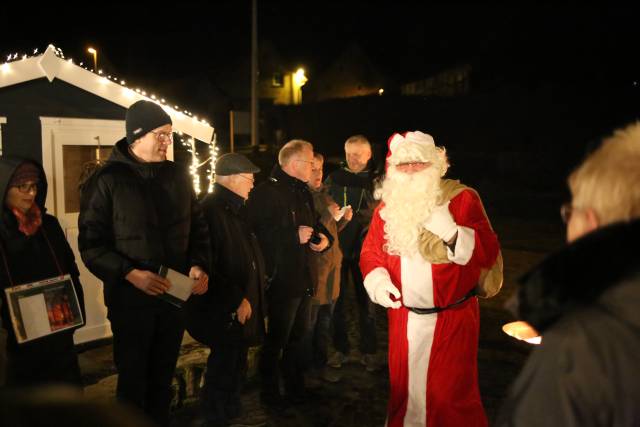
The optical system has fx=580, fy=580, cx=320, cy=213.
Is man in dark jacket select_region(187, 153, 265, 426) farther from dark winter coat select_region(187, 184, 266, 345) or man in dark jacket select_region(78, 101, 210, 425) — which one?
man in dark jacket select_region(78, 101, 210, 425)

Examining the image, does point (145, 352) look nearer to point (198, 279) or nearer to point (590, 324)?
point (198, 279)

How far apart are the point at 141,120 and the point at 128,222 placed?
0.66m

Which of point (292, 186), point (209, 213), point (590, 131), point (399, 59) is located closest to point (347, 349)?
point (292, 186)

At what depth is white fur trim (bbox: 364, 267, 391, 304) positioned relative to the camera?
3654 millimetres

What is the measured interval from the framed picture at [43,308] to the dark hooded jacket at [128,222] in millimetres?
192

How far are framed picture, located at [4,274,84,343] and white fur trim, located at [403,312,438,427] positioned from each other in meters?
2.04

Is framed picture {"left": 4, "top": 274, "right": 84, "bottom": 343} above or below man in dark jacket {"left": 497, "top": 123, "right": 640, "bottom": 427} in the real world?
below

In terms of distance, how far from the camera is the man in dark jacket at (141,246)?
3459 millimetres

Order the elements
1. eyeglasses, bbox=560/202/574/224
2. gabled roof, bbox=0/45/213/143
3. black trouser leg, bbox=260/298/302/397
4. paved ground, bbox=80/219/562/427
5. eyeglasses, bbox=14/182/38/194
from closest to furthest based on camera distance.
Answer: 1. eyeglasses, bbox=560/202/574/224
2. eyeglasses, bbox=14/182/38/194
3. paved ground, bbox=80/219/562/427
4. black trouser leg, bbox=260/298/302/397
5. gabled roof, bbox=0/45/213/143

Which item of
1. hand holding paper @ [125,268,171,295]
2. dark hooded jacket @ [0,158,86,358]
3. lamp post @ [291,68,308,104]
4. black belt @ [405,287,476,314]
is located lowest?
black belt @ [405,287,476,314]

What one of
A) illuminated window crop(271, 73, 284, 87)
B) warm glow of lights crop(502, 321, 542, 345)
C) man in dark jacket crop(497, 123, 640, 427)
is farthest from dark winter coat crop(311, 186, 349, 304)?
illuminated window crop(271, 73, 284, 87)

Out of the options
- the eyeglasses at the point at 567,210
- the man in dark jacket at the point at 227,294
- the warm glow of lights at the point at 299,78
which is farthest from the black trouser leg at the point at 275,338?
the warm glow of lights at the point at 299,78

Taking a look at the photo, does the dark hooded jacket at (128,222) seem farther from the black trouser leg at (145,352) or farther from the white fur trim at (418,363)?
the white fur trim at (418,363)

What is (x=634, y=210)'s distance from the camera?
159cm
